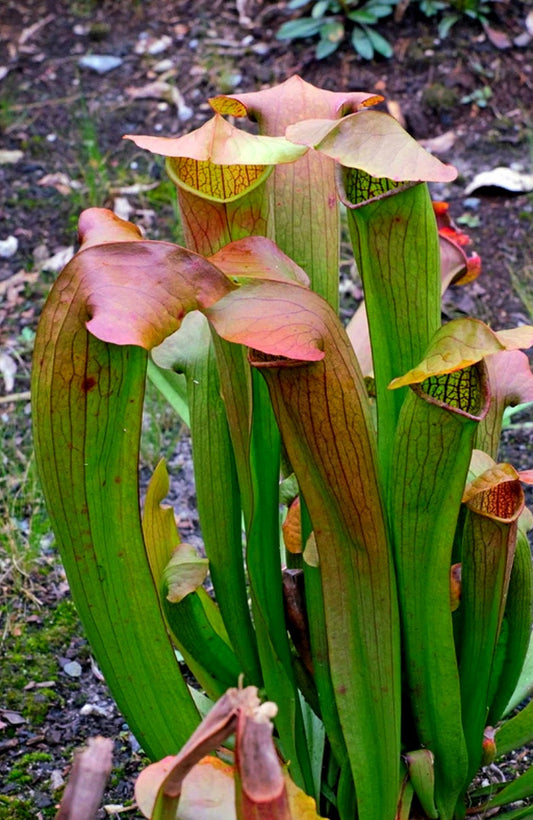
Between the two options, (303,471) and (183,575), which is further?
(183,575)

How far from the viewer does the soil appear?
3.02m

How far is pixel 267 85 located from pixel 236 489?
2.78 m

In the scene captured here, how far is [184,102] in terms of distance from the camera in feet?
12.1

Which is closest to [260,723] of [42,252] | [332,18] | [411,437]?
[411,437]

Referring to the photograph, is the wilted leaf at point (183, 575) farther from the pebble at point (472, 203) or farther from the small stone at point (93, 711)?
the pebble at point (472, 203)

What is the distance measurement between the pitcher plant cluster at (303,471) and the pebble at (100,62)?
9.73ft

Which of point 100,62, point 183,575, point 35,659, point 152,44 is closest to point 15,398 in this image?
point 35,659

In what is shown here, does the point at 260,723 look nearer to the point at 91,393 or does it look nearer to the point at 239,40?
the point at 91,393

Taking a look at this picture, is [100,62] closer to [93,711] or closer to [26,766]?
[93,711]

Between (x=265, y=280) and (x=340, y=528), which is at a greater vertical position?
(x=265, y=280)

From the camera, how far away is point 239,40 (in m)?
3.93

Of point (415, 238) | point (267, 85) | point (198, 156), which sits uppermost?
point (198, 156)

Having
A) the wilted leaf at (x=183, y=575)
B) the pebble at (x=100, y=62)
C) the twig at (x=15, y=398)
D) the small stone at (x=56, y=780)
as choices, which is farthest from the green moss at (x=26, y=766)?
the pebble at (x=100, y=62)

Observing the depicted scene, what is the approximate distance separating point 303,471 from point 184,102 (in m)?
2.99
